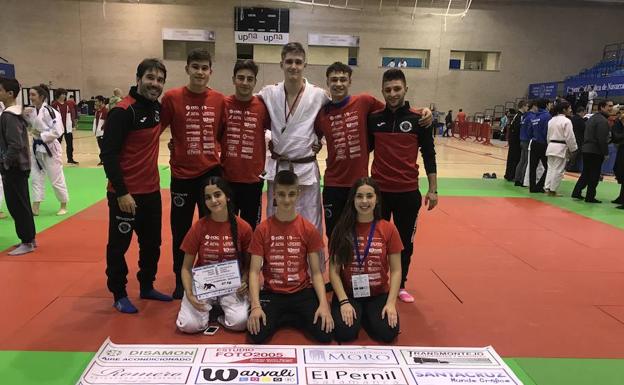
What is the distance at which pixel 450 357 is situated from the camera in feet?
8.87

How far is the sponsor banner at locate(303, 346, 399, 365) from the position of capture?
2621mm

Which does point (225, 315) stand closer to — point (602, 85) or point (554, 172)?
point (554, 172)

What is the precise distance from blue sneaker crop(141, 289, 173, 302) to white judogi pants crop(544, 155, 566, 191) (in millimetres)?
7380

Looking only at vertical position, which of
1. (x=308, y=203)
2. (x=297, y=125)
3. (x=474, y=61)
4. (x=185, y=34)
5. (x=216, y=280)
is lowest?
(x=216, y=280)

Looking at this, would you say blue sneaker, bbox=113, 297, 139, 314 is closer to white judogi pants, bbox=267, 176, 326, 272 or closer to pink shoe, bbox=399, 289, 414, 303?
white judogi pants, bbox=267, 176, 326, 272

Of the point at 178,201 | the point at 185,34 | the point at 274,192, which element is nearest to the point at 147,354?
the point at 178,201

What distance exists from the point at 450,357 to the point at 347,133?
66.2 inches

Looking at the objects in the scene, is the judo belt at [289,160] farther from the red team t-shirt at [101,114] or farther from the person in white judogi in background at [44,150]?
the red team t-shirt at [101,114]

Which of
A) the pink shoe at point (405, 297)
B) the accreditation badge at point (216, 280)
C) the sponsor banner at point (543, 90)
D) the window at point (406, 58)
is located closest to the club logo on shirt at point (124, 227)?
the accreditation badge at point (216, 280)

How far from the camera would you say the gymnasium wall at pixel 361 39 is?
21.9m

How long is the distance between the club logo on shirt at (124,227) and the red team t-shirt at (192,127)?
1.60ft

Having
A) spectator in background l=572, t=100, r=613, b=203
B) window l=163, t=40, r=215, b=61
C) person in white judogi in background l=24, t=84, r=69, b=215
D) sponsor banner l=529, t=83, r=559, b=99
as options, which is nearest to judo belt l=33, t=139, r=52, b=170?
person in white judogi in background l=24, t=84, r=69, b=215

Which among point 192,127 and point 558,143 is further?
point 558,143

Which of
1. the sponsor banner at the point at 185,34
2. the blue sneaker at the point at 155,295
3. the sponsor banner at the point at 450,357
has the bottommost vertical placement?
the blue sneaker at the point at 155,295
